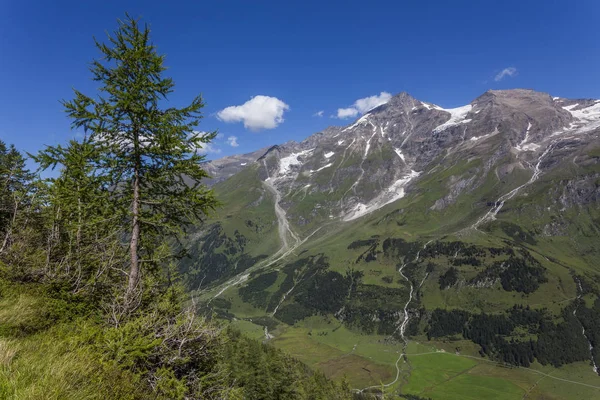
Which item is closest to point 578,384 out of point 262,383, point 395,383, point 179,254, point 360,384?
point 395,383

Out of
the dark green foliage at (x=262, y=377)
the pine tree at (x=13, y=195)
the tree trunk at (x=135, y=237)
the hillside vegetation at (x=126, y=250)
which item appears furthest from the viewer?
the dark green foliage at (x=262, y=377)

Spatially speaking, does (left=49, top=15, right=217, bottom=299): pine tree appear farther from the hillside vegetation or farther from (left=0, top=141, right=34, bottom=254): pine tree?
(left=0, top=141, right=34, bottom=254): pine tree

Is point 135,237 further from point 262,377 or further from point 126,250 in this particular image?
point 262,377

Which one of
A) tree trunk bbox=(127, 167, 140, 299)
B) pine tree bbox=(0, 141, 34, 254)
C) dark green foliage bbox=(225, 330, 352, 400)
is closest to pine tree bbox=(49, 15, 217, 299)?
Answer: tree trunk bbox=(127, 167, 140, 299)

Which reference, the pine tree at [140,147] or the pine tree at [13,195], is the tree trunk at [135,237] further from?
the pine tree at [13,195]

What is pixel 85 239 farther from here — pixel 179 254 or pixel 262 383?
pixel 262 383

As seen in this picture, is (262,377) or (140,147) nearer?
(140,147)

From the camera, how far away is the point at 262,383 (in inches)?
1668

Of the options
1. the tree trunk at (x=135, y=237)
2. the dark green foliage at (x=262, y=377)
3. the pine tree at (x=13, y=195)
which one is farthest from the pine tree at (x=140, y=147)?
the dark green foliage at (x=262, y=377)

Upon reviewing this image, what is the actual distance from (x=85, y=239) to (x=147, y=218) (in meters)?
4.15

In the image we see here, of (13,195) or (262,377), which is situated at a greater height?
(13,195)

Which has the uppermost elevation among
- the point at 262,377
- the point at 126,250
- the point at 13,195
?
the point at 13,195

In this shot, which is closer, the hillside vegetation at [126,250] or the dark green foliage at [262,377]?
the hillside vegetation at [126,250]

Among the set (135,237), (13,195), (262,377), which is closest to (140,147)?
(135,237)
